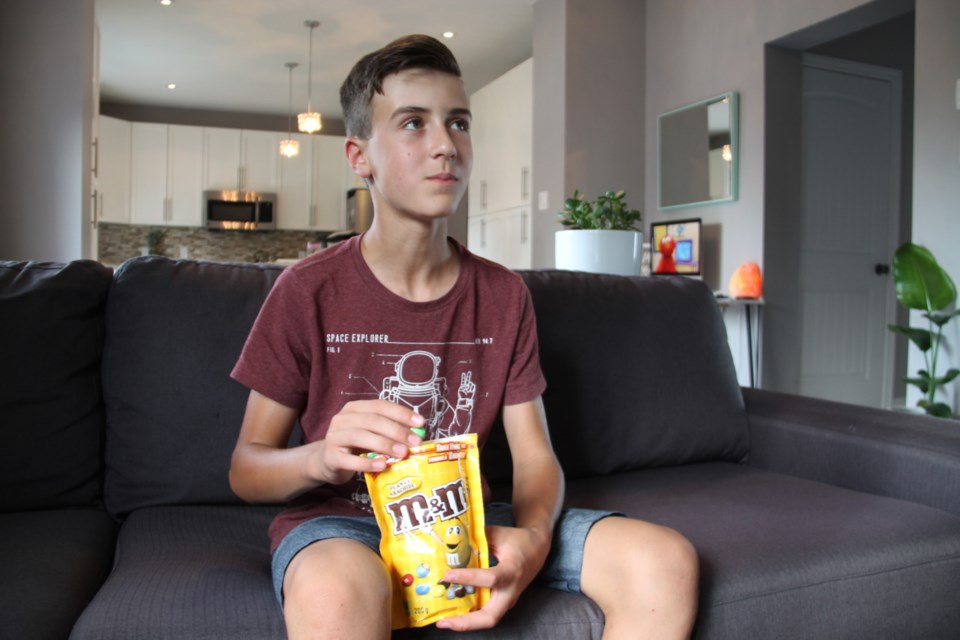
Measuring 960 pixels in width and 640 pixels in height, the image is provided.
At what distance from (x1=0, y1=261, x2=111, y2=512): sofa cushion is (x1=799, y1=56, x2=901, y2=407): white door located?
4108 mm

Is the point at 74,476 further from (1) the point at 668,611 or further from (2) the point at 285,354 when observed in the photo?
(1) the point at 668,611

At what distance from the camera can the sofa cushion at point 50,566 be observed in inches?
35.2

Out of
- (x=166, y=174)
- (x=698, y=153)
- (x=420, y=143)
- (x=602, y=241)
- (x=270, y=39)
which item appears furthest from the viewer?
(x=166, y=174)

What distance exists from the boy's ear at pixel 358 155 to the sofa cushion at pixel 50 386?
1.94 feet

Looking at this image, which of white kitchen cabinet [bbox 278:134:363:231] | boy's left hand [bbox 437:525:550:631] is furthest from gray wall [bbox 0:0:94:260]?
white kitchen cabinet [bbox 278:134:363:231]

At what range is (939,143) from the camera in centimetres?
345

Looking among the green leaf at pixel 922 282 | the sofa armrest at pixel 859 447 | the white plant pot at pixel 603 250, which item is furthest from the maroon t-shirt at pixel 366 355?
the green leaf at pixel 922 282

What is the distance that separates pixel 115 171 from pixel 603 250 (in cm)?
679

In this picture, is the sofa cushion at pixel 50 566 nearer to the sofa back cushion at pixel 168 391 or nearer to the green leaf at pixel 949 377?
the sofa back cushion at pixel 168 391

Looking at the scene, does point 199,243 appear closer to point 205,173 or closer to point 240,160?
point 205,173

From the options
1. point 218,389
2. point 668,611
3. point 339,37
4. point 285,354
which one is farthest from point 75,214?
point 668,611

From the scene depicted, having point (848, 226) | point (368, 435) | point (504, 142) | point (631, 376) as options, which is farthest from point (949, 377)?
point (504, 142)

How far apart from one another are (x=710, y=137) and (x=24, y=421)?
13.4 ft

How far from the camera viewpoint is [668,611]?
0.89m
